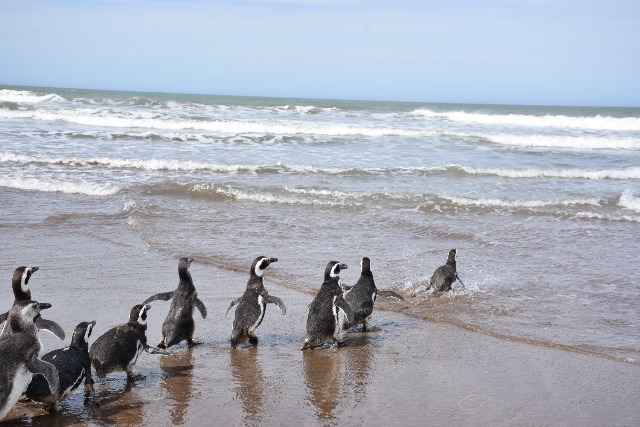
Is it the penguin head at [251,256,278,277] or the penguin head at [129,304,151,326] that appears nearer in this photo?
the penguin head at [129,304,151,326]

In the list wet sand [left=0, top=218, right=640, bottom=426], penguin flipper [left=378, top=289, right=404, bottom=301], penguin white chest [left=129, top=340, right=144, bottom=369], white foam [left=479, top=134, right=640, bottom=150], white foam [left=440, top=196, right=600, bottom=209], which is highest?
white foam [left=479, top=134, right=640, bottom=150]

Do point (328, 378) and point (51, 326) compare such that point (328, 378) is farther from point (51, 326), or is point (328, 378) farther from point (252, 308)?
point (51, 326)

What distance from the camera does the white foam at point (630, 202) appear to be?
46.3ft

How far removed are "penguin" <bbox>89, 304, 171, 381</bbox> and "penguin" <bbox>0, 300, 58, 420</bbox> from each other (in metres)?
0.61

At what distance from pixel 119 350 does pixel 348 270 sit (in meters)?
3.97

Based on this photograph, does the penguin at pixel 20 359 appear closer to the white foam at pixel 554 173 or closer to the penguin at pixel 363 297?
the penguin at pixel 363 297

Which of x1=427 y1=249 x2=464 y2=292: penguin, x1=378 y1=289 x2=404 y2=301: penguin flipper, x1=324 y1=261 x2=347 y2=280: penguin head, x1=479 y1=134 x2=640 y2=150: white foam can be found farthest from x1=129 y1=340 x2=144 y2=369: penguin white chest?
x1=479 y1=134 x2=640 y2=150: white foam

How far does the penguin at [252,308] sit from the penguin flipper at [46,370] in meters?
1.87

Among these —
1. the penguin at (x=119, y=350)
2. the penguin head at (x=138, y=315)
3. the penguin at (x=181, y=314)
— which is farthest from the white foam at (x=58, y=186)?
the penguin at (x=119, y=350)

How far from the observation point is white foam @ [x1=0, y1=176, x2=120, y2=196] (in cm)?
1416

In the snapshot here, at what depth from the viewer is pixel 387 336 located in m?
6.54

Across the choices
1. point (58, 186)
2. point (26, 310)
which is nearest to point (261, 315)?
point (26, 310)

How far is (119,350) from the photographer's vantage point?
205 inches

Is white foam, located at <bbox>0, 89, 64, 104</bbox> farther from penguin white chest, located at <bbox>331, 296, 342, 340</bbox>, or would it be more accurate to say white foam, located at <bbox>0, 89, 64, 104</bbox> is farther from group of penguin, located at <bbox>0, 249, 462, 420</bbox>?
penguin white chest, located at <bbox>331, 296, 342, 340</bbox>
